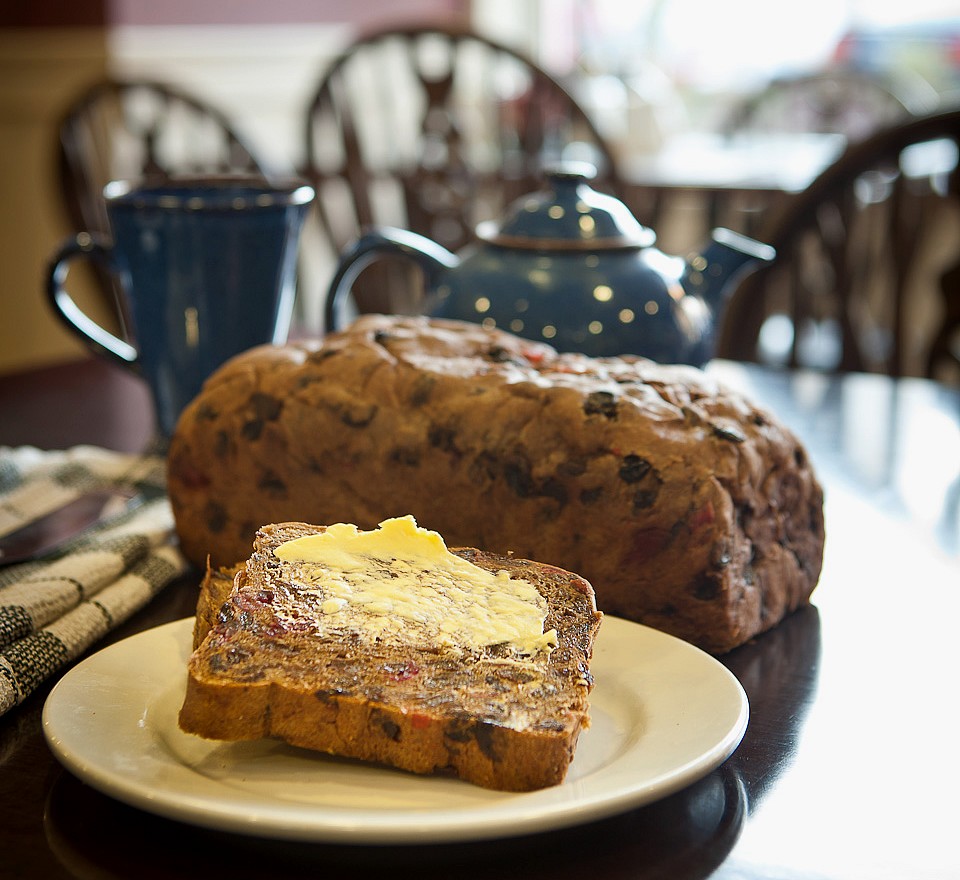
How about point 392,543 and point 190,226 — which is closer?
point 392,543

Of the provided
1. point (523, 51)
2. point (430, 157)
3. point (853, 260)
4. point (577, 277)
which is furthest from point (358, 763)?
point (523, 51)

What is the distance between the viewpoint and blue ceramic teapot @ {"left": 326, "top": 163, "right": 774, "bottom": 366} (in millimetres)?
992

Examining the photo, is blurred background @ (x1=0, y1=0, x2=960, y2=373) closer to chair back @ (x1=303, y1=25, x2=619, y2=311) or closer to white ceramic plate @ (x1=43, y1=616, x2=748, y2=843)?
chair back @ (x1=303, y1=25, x2=619, y2=311)

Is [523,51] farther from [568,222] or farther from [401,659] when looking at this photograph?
[401,659]

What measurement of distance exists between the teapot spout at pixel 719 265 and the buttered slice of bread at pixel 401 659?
20.2 inches

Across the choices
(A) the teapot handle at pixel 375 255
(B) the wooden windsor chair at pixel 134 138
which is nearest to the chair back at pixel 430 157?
(B) the wooden windsor chair at pixel 134 138

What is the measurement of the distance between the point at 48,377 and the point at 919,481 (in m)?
0.94

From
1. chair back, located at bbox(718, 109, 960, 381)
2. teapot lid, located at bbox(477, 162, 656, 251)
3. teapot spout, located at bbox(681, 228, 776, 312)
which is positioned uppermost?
teapot lid, located at bbox(477, 162, 656, 251)

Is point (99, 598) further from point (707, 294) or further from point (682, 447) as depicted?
point (707, 294)

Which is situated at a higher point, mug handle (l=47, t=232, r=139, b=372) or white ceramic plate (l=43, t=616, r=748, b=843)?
mug handle (l=47, t=232, r=139, b=372)

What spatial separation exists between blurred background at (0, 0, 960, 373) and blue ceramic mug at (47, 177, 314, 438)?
3.81 ft

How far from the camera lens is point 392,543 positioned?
628mm

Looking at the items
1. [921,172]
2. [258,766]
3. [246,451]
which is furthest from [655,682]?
[921,172]

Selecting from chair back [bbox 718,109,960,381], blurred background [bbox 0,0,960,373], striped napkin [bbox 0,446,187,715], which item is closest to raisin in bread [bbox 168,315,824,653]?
striped napkin [bbox 0,446,187,715]
